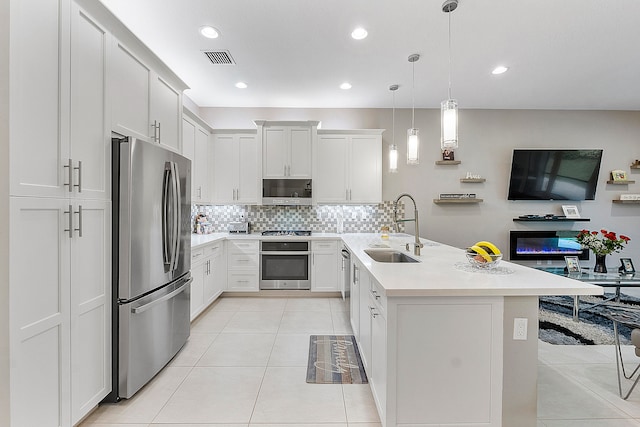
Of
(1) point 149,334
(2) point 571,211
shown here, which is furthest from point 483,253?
(2) point 571,211

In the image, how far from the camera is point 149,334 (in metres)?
2.14

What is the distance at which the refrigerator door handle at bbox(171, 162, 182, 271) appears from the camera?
2.38 m

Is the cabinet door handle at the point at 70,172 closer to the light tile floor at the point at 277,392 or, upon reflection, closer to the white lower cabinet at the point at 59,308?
the white lower cabinet at the point at 59,308

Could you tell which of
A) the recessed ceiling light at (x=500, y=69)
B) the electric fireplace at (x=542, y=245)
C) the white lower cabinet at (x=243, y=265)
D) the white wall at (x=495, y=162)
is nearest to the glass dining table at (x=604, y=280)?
the electric fireplace at (x=542, y=245)

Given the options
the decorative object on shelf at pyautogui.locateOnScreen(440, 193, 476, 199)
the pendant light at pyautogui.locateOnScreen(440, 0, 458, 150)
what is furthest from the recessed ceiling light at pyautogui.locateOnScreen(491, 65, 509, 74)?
the pendant light at pyautogui.locateOnScreen(440, 0, 458, 150)

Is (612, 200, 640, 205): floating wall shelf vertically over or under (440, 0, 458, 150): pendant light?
under

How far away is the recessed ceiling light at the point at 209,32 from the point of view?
2.74m

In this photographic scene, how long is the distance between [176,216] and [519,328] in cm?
244

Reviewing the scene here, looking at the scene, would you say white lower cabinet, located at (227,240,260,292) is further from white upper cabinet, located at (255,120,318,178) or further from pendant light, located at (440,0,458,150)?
pendant light, located at (440,0,458,150)

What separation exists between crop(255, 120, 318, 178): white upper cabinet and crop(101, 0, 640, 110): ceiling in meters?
0.46

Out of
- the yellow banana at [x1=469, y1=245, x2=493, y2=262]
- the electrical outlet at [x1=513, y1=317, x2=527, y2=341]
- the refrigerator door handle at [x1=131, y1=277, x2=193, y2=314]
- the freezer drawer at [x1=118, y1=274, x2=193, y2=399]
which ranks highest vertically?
the yellow banana at [x1=469, y1=245, x2=493, y2=262]

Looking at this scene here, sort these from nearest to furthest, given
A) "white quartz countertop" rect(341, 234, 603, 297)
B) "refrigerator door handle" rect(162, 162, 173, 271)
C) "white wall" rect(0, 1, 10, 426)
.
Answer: "white wall" rect(0, 1, 10, 426) < "white quartz countertop" rect(341, 234, 603, 297) < "refrigerator door handle" rect(162, 162, 173, 271)

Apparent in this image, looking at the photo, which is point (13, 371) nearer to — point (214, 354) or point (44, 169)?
point (44, 169)

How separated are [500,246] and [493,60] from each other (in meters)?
3.03
